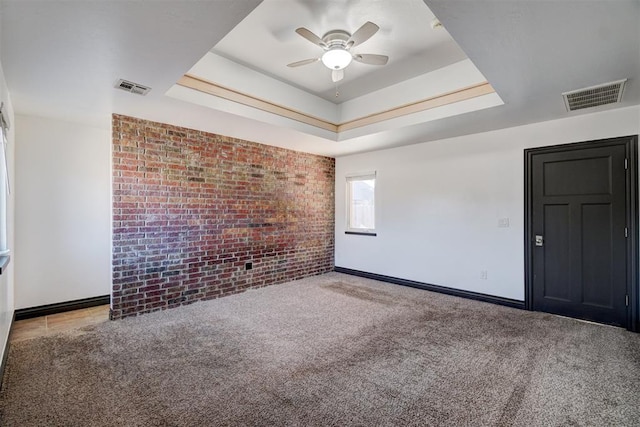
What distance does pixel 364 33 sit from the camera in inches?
95.7

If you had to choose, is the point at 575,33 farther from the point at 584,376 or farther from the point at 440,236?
the point at 440,236

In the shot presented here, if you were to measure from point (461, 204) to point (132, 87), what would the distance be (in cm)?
432

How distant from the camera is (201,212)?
13.6ft

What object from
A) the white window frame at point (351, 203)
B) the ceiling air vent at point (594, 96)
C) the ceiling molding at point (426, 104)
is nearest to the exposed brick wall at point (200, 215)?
the white window frame at point (351, 203)

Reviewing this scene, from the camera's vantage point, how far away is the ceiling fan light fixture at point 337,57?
8.84 ft

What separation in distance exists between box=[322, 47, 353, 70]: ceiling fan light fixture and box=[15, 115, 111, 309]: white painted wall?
11.0 feet

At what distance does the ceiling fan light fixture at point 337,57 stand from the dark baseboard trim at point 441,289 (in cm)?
354

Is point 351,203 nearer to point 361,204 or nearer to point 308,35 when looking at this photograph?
point 361,204

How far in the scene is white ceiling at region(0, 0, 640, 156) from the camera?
1762 mm

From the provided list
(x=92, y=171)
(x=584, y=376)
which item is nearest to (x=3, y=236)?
(x=92, y=171)

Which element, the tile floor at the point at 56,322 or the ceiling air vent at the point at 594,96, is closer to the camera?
the ceiling air vent at the point at 594,96

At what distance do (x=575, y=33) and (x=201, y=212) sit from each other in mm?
4179

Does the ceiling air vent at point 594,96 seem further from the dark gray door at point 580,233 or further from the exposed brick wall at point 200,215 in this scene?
the exposed brick wall at point 200,215

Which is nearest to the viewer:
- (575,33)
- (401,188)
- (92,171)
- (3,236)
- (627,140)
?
(575,33)
